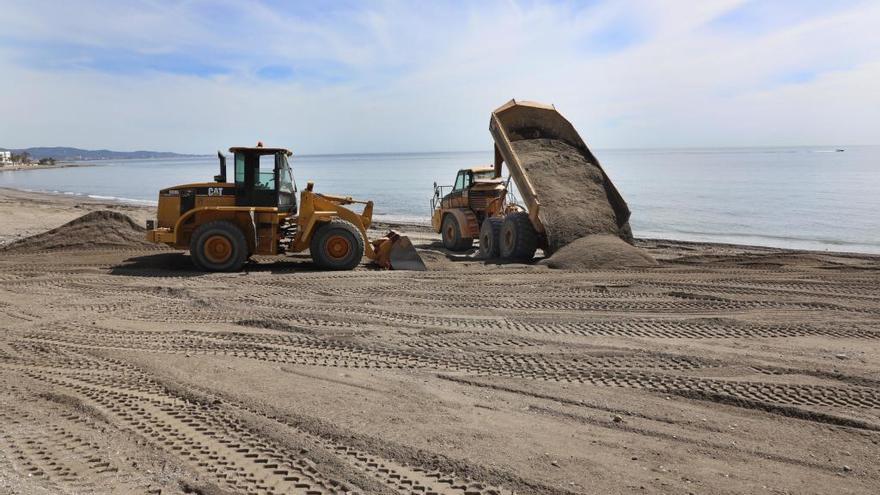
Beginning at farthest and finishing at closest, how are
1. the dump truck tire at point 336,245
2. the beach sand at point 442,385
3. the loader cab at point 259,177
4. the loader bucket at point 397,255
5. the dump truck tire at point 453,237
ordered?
the dump truck tire at point 453,237
the loader bucket at point 397,255
the dump truck tire at point 336,245
the loader cab at point 259,177
the beach sand at point 442,385

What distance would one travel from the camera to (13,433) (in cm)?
466

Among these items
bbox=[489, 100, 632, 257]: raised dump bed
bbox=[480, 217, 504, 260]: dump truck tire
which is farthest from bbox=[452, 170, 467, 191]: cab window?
bbox=[480, 217, 504, 260]: dump truck tire

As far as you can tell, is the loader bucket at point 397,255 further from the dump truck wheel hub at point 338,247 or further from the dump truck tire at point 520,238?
the dump truck tire at point 520,238

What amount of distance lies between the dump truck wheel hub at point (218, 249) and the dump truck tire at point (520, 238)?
5.33 meters

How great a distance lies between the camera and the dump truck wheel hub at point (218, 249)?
11.5m

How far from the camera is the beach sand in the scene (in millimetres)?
4180

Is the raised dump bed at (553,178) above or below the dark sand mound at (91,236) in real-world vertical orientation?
above

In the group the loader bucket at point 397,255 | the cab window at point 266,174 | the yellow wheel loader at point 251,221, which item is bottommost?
the loader bucket at point 397,255

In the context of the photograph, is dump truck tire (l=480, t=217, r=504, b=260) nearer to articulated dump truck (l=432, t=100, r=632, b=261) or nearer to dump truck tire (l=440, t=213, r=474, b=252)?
articulated dump truck (l=432, t=100, r=632, b=261)

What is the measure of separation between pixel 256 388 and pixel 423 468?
6.82ft

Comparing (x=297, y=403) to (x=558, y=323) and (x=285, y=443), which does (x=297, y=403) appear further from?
(x=558, y=323)

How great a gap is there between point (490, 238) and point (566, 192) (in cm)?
185

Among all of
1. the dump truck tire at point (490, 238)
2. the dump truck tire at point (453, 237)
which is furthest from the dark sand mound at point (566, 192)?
the dump truck tire at point (453, 237)

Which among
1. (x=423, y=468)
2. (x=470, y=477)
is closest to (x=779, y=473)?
(x=470, y=477)
